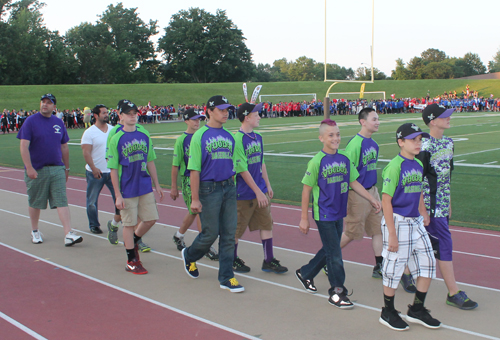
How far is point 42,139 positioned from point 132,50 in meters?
86.7

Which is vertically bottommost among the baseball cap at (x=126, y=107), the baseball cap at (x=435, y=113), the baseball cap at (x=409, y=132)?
the baseball cap at (x=409, y=132)

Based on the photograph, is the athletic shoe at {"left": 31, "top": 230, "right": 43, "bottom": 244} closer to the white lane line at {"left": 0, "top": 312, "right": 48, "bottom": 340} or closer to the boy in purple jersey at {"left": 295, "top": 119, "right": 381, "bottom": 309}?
the white lane line at {"left": 0, "top": 312, "right": 48, "bottom": 340}

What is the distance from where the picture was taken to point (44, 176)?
691cm

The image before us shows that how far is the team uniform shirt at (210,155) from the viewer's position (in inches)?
195

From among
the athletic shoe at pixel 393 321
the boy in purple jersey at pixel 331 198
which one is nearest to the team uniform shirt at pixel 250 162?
the boy in purple jersey at pixel 331 198

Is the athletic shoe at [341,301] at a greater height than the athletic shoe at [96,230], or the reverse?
the athletic shoe at [341,301]

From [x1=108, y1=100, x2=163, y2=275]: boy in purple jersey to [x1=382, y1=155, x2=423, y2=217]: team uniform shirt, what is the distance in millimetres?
2929

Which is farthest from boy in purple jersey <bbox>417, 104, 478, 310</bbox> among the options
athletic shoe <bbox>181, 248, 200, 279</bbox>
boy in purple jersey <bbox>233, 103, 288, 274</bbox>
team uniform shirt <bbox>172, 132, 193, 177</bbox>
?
team uniform shirt <bbox>172, 132, 193, 177</bbox>

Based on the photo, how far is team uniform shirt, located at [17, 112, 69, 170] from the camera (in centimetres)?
681

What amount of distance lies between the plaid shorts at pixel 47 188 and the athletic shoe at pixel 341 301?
4.28 meters

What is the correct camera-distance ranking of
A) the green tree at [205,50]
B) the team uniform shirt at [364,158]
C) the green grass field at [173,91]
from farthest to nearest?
1. the green tree at [205,50]
2. the green grass field at [173,91]
3. the team uniform shirt at [364,158]

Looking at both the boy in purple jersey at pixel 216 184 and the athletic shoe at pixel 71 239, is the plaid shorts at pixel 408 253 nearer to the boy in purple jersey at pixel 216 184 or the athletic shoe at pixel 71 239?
the boy in purple jersey at pixel 216 184

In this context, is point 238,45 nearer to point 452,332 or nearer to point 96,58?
point 96,58

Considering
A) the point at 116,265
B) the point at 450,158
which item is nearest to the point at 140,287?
the point at 116,265
